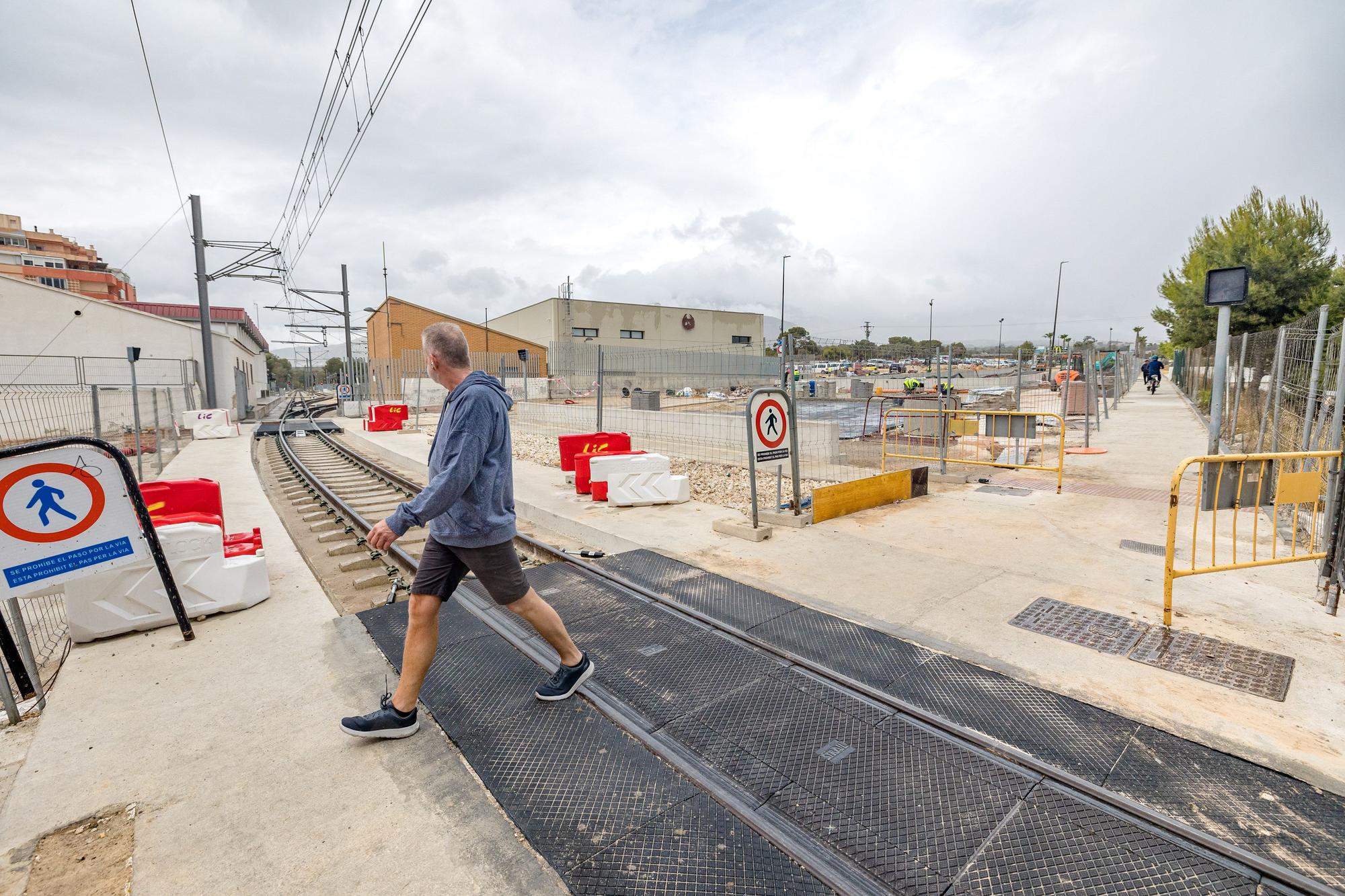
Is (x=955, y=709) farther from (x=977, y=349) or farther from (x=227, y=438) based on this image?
(x=227, y=438)

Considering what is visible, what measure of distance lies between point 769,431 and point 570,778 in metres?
4.73

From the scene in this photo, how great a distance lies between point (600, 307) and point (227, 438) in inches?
1743

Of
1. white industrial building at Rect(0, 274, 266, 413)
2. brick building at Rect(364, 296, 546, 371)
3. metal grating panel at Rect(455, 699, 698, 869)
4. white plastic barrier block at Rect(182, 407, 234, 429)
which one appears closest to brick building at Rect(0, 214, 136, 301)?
brick building at Rect(364, 296, 546, 371)

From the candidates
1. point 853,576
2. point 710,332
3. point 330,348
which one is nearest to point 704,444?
point 853,576

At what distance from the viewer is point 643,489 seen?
822cm

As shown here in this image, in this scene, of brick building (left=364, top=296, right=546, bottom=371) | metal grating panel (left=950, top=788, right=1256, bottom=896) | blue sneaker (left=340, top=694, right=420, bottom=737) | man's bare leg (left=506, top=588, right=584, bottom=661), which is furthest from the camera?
brick building (left=364, top=296, right=546, bottom=371)

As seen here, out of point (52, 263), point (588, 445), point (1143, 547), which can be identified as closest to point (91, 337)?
point (588, 445)

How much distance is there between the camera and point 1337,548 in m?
4.48

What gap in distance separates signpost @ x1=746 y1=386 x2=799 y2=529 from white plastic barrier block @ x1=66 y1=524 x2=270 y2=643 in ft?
14.5

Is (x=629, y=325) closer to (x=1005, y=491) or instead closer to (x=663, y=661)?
(x=1005, y=491)

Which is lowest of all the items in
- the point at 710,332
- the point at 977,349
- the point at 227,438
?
the point at 227,438

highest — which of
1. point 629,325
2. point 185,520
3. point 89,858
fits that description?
point 629,325

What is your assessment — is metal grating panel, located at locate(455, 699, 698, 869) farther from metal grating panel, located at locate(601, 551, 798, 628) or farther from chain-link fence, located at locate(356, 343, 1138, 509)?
chain-link fence, located at locate(356, 343, 1138, 509)

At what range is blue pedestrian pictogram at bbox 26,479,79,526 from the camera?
3.43 meters
